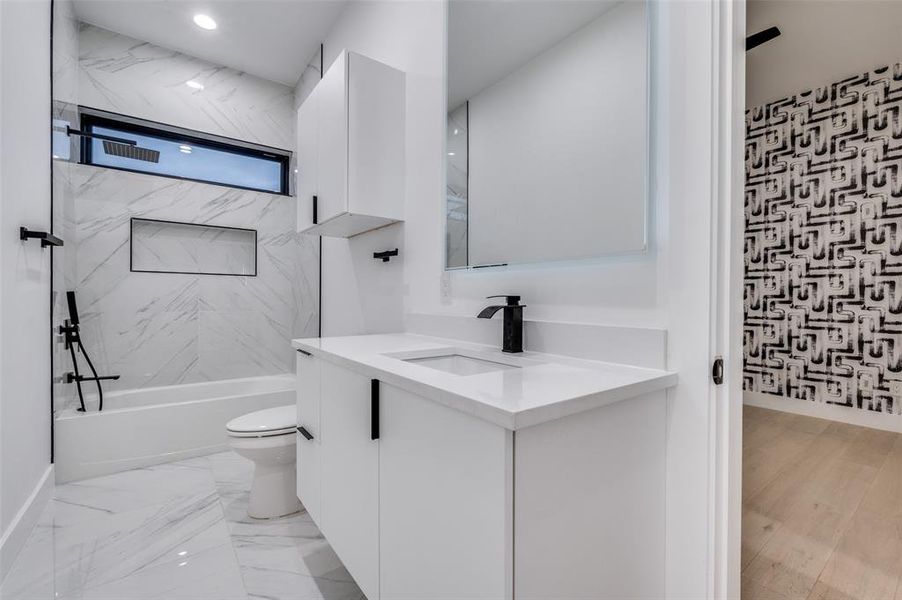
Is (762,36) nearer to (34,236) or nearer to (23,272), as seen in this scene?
(34,236)

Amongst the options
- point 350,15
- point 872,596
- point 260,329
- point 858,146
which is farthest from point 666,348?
point 858,146

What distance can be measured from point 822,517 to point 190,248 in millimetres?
4209

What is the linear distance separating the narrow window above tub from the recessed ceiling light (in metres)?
0.76

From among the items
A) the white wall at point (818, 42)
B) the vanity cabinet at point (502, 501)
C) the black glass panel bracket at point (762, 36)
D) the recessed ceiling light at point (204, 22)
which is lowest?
the vanity cabinet at point (502, 501)

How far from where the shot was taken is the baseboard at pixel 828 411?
315 cm

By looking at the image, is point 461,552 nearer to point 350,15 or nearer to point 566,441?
point 566,441

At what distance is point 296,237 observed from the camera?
3.76 m

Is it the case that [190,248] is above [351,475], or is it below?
above

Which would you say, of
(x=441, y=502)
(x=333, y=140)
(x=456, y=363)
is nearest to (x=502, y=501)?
(x=441, y=502)

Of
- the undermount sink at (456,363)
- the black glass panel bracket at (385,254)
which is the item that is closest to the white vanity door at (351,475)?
the undermount sink at (456,363)

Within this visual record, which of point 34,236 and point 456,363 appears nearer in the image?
point 456,363

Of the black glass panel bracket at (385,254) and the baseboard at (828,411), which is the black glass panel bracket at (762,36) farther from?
the baseboard at (828,411)

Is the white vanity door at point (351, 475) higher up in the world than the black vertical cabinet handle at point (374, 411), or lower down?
lower down

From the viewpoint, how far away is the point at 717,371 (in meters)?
0.97
